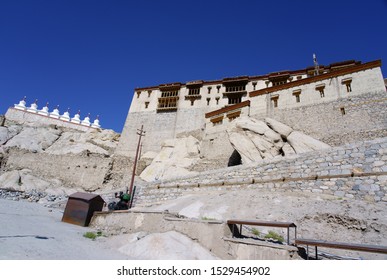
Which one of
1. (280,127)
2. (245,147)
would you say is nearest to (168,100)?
(245,147)

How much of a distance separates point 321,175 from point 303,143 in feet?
25.6

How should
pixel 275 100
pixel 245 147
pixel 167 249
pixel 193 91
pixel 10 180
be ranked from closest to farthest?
pixel 167 249
pixel 245 147
pixel 275 100
pixel 10 180
pixel 193 91

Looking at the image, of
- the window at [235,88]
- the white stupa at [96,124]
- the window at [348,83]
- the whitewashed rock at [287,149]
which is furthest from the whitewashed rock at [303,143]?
the white stupa at [96,124]

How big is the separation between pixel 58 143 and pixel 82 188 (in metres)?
14.2

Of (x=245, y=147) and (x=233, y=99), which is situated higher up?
(x=233, y=99)

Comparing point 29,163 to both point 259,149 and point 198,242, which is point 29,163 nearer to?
point 259,149

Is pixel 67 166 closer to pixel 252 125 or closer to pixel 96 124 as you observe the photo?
pixel 252 125

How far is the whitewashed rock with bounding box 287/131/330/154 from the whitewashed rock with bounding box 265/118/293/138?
51 centimetres

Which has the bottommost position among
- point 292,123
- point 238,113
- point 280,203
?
point 280,203

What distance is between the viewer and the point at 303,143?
1783cm
